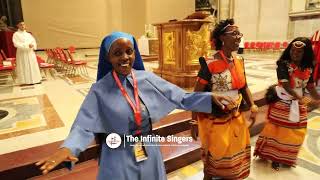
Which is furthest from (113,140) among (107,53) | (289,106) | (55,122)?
(55,122)

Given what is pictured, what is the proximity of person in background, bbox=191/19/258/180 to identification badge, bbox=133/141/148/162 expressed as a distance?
0.74 meters

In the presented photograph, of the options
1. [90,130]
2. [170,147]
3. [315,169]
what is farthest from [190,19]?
[90,130]

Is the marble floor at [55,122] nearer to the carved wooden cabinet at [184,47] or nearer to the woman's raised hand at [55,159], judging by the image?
the carved wooden cabinet at [184,47]

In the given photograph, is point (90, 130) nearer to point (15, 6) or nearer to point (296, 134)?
point (296, 134)

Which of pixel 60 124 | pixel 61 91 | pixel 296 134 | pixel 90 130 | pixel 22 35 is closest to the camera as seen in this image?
pixel 90 130

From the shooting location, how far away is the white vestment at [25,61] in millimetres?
7070

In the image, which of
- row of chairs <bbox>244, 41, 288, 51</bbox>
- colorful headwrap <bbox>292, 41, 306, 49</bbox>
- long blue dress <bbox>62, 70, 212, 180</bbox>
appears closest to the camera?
long blue dress <bbox>62, 70, 212, 180</bbox>

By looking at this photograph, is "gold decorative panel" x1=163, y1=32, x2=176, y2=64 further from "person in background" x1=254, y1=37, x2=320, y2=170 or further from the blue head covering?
the blue head covering

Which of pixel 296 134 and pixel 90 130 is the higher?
pixel 90 130

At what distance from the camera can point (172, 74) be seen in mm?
5707

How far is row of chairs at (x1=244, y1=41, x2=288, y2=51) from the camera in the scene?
13.6m

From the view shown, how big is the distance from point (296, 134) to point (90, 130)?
2.28 m

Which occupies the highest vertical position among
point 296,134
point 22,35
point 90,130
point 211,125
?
point 22,35

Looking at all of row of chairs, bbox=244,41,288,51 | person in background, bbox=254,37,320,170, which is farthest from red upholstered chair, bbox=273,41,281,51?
person in background, bbox=254,37,320,170
